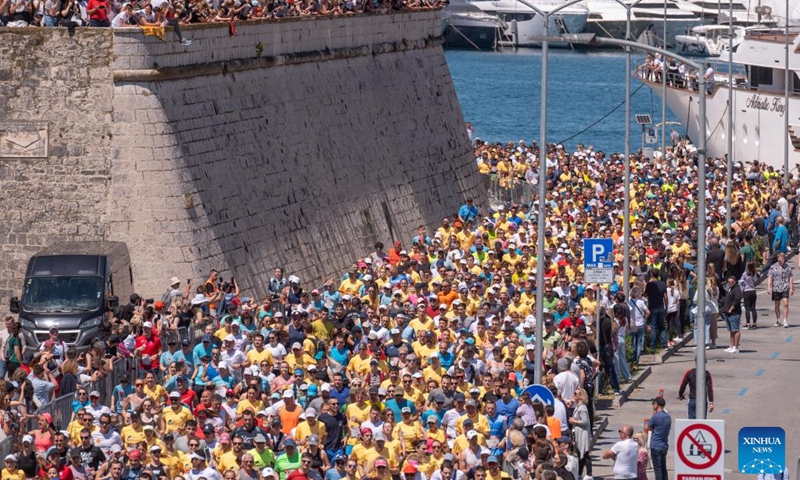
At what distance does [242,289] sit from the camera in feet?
112

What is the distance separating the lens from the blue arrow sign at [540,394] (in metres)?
23.4

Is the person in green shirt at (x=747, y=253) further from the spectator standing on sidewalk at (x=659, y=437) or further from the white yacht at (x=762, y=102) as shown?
the white yacht at (x=762, y=102)

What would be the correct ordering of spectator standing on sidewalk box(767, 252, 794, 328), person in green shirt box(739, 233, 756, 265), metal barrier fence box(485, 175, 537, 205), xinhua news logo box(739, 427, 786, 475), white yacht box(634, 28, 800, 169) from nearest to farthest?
xinhua news logo box(739, 427, 786, 475)
spectator standing on sidewalk box(767, 252, 794, 328)
person in green shirt box(739, 233, 756, 265)
metal barrier fence box(485, 175, 537, 205)
white yacht box(634, 28, 800, 169)

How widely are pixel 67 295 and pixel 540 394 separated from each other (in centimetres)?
850

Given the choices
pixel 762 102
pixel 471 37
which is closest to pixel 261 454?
pixel 762 102

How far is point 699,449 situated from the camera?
64.1 feet

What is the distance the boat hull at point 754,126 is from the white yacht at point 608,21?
279 ft

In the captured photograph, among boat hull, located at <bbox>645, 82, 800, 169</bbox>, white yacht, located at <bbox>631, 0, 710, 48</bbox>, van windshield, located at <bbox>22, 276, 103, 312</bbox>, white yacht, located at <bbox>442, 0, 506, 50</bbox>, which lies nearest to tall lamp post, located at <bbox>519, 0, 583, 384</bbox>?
van windshield, located at <bbox>22, 276, 103, 312</bbox>

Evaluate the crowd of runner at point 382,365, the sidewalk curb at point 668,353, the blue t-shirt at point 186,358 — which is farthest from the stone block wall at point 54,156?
the sidewalk curb at point 668,353

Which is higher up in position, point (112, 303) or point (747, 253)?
point (112, 303)

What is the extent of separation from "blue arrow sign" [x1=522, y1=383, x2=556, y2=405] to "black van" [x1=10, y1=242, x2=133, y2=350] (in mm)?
7601

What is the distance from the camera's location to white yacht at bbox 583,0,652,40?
153375mm

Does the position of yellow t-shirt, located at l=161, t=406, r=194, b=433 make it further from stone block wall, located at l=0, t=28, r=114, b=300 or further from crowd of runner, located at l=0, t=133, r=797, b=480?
stone block wall, located at l=0, t=28, r=114, b=300

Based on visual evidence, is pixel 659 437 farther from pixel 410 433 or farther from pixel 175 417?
pixel 175 417
